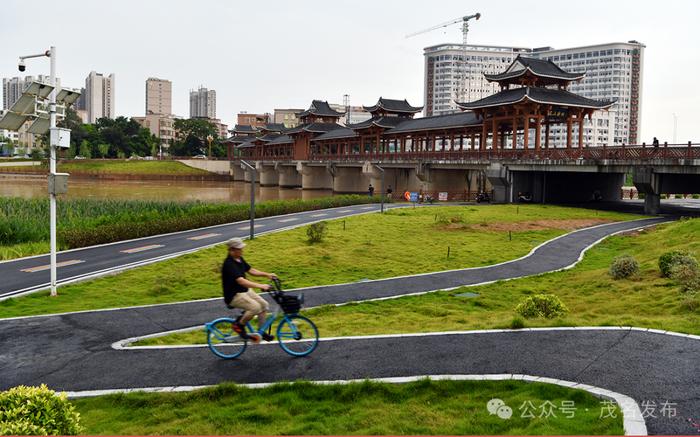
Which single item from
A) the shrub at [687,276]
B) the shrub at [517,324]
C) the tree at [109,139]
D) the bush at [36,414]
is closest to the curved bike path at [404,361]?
the shrub at [517,324]

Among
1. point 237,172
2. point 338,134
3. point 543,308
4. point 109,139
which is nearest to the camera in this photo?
point 543,308

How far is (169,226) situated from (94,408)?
2200 centimetres

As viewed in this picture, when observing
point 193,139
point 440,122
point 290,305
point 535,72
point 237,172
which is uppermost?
point 193,139

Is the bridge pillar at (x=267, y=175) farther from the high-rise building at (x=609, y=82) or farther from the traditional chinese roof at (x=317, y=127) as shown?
the high-rise building at (x=609, y=82)

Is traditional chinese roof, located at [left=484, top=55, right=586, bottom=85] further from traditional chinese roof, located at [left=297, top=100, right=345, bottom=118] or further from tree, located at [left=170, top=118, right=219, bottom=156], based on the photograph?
tree, located at [left=170, top=118, right=219, bottom=156]

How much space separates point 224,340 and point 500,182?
40.8 m

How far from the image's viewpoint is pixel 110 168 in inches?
4387

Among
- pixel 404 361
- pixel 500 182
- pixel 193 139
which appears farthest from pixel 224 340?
pixel 193 139

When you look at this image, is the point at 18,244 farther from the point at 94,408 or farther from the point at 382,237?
the point at 94,408

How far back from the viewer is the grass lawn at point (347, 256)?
16.0 m

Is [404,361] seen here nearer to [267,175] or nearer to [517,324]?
[517,324]

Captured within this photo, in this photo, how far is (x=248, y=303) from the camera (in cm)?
922

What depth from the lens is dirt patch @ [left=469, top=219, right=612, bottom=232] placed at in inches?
1161

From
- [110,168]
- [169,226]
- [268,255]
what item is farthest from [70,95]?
[110,168]
